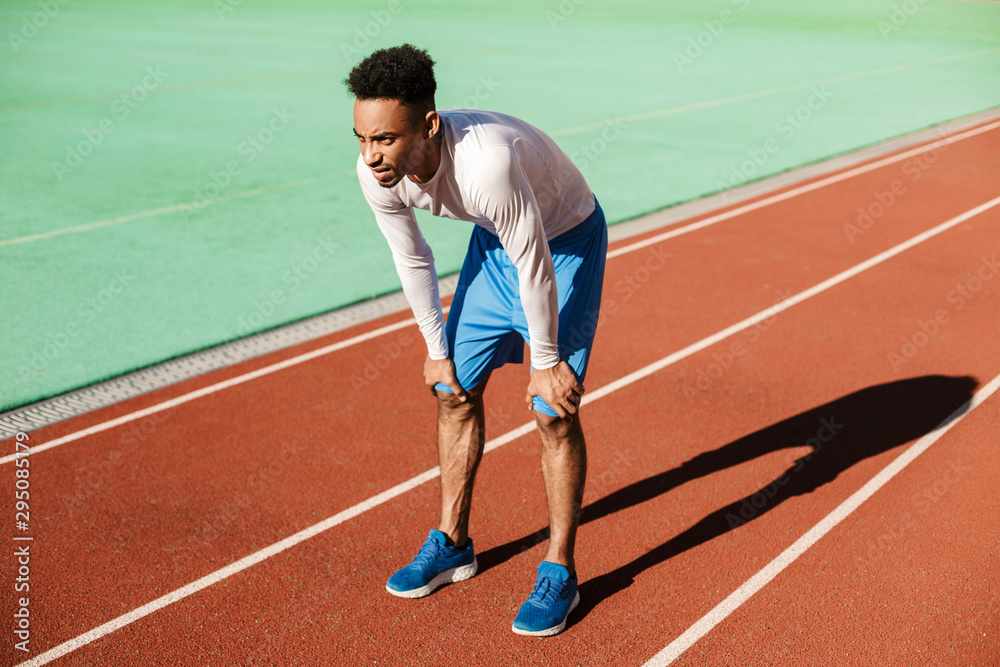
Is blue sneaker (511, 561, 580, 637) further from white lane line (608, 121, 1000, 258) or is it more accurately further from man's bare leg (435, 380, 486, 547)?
white lane line (608, 121, 1000, 258)

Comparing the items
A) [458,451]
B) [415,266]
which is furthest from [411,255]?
[458,451]

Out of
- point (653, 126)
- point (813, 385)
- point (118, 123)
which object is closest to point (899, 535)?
point (813, 385)

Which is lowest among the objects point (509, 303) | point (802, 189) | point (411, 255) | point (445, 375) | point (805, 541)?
point (805, 541)

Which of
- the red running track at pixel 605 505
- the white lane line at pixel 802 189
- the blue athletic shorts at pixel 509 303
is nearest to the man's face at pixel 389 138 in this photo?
the blue athletic shorts at pixel 509 303

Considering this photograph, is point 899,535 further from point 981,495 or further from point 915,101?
point 915,101

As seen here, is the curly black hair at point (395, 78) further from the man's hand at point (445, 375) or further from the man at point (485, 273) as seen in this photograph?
the man's hand at point (445, 375)

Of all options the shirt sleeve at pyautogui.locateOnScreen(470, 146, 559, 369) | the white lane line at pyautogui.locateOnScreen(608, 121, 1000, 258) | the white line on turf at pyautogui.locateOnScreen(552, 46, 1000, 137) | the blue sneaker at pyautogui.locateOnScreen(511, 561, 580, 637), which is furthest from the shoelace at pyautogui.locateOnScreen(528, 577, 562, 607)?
the white line on turf at pyautogui.locateOnScreen(552, 46, 1000, 137)

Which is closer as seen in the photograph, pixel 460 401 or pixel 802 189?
pixel 460 401

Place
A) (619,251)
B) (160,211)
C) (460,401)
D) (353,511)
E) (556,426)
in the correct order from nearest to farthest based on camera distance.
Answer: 1. (556,426)
2. (460,401)
3. (353,511)
4. (619,251)
5. (160,211)

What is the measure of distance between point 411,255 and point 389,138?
0.67 meters

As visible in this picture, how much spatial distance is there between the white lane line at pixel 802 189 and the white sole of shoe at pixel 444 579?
15.7 ft

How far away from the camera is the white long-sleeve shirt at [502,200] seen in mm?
2979

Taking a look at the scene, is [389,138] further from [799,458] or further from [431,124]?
[799,458]

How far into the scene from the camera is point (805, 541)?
14.0 ft
